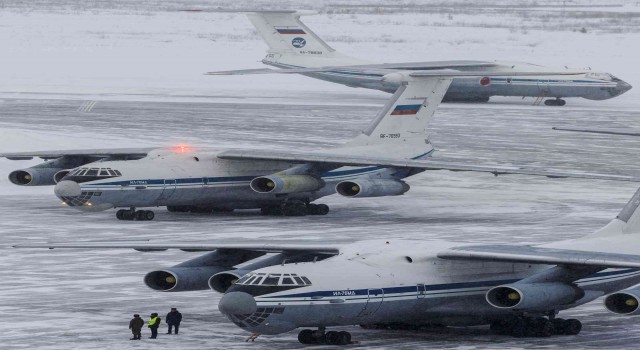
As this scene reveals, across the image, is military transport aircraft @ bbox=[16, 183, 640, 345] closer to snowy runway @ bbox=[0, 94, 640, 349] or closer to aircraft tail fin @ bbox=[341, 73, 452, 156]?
snowy runway @ bbox=[0, 94, 640, 349]

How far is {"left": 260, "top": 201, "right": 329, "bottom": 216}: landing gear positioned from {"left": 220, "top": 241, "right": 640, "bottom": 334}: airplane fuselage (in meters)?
19.3

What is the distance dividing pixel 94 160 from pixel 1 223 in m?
5.78

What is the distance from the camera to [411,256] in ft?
91.9

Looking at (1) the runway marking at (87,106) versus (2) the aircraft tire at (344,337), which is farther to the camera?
(1) the runway marking at (87,106)

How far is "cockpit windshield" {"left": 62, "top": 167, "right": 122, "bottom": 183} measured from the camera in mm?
44906

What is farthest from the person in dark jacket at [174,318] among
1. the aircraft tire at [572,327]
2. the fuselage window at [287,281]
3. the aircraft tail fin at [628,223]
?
the aircraft tail fin at [628,223]

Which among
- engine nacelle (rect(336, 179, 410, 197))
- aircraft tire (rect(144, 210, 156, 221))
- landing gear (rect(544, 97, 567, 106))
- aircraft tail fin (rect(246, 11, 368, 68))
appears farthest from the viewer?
landing gear (rect(544, 97, 567, 106))

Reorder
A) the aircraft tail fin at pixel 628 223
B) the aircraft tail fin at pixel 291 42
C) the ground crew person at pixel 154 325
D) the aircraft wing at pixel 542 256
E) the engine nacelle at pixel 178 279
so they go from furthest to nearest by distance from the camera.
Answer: the aircraft tail fin at pixel 291 42
the aircraft tail fin at pixel 628 223
the engine nacelle at pixel 178 279
the ground crew person at pixel 154 325
the aircraft wing at pixel 542 256

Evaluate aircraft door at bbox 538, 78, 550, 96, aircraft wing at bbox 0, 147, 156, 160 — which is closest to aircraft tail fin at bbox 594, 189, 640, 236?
aircraft wing at bbox 0, 147, 156, 160

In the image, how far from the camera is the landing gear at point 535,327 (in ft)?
93.5

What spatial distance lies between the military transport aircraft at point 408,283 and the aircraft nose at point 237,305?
0.02m

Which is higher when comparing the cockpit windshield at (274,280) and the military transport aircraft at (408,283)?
the military transport aircraft at (408,283)

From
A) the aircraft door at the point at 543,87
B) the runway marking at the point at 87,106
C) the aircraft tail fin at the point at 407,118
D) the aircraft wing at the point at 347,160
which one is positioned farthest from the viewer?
the aircraft door at the point at 543,87

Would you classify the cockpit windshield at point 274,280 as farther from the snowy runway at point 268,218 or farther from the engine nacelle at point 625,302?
the engine nacelle at point 625,302
